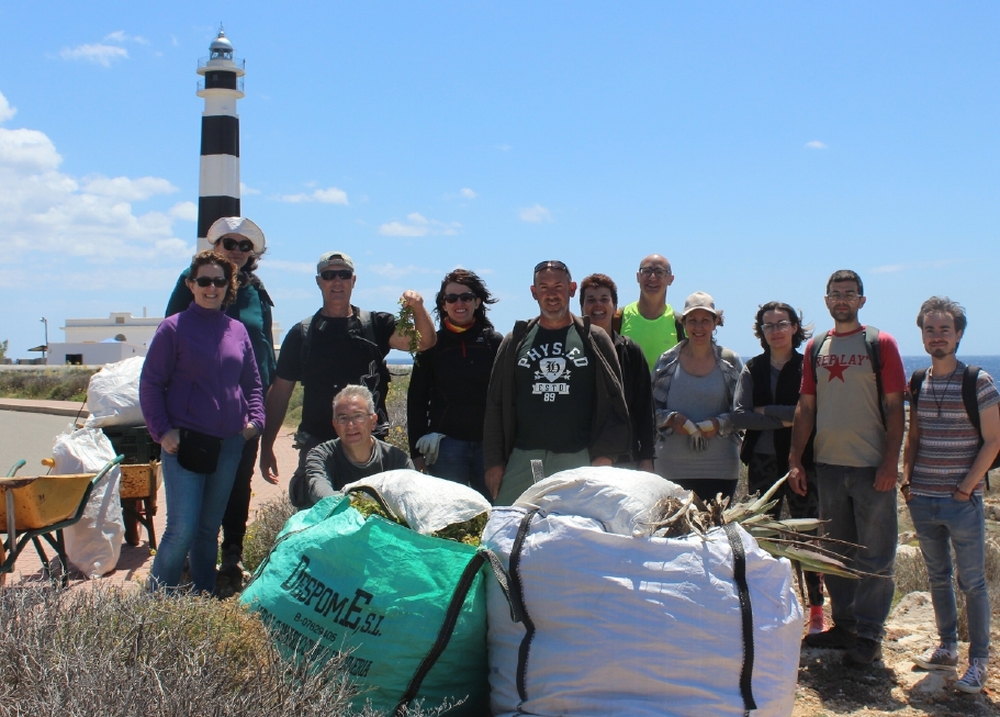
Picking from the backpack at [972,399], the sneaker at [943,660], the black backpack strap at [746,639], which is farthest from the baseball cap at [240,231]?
the sneaker at [943,660]

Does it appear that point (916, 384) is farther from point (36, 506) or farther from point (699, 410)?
point (36, 506)

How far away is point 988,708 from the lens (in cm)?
422

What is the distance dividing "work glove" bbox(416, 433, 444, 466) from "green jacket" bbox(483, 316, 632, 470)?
378mm

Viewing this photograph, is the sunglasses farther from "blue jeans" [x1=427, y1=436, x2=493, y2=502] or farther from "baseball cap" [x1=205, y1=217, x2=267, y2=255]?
"blue jeans" [x1=427, y1=436, x2=493, y2=502]

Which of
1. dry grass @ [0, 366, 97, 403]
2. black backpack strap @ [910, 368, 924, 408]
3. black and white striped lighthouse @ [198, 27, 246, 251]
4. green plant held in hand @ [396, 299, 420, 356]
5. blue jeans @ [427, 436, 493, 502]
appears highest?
black and white striped lighthouse @ [198, 27, 246, 251]

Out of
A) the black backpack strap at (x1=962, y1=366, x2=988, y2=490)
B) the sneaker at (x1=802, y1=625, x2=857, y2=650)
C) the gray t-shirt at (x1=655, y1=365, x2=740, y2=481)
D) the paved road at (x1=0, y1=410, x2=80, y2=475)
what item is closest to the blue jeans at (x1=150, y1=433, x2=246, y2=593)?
the gray t-shirt at (x1=655, y1=365, x2=740, y2=481)

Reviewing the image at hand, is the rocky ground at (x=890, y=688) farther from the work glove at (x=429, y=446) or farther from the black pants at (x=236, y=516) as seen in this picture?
the black pants at (x=236, y=516)

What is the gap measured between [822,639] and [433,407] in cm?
233

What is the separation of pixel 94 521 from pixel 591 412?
3203 mm

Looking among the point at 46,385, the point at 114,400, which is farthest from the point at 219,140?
the point at 114,400

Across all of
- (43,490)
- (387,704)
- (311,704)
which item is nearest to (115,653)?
(311,704)

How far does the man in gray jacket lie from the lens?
4473 mm

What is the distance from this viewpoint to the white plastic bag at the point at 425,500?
3498 millimetres

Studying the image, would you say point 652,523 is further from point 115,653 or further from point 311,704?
point 115,653
